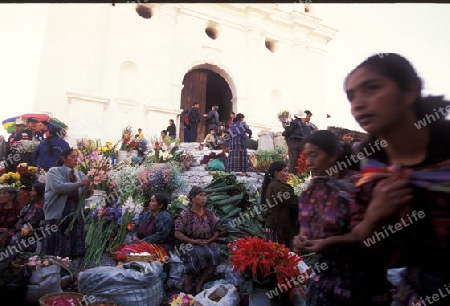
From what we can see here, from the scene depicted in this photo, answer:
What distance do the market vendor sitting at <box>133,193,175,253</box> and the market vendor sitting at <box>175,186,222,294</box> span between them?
0.19 meters

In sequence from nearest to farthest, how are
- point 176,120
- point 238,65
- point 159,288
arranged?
point 159,288 → point 176,120 → point 238,65

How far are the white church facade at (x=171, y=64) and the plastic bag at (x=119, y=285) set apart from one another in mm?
9919

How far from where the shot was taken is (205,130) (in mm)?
15758

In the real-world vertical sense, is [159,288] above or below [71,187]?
below

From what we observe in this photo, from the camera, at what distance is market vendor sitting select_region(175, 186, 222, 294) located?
171 inches

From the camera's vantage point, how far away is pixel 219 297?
12.0 feet

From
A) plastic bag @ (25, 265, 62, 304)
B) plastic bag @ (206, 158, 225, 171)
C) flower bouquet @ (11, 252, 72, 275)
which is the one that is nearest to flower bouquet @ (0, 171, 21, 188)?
flower bouquet @ (11, 252, 72, 275)

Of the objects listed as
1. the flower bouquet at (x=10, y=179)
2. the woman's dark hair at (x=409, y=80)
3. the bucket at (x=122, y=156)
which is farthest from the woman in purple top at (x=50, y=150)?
the woman's dark hair at (x=409, y=80)

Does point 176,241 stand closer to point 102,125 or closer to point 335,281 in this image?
point 335,281

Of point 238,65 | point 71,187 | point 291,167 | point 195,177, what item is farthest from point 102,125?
point 71,187

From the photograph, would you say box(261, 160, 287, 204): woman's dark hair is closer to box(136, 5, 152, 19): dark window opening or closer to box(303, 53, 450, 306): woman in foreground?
box(303, 53, 450, 306): woman in foreground

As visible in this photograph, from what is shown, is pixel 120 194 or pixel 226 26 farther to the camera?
pixel 226 26

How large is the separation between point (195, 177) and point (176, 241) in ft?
12.1

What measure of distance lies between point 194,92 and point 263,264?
1274 cm
